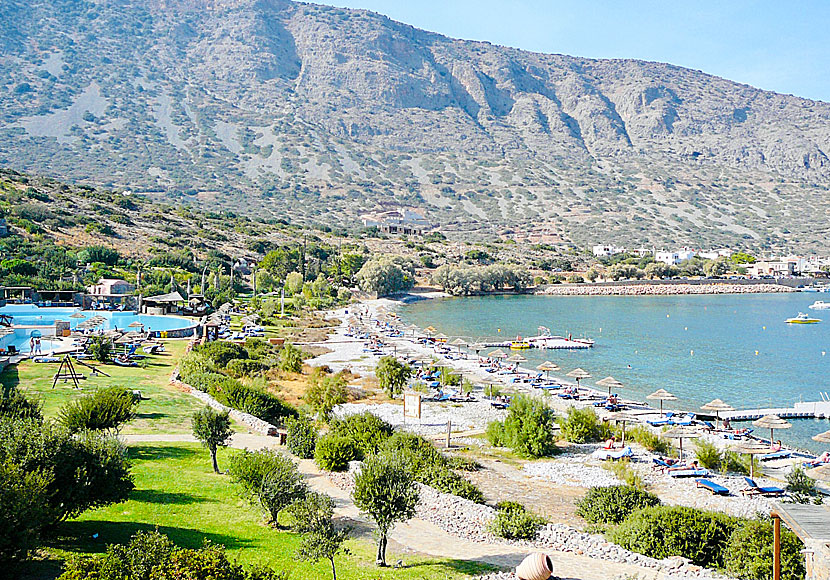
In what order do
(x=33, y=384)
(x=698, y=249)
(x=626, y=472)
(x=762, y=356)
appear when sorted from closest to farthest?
(x=626, y=472)
(x=33, y=384)
(x=762, y=356)
(x=698, y=249)

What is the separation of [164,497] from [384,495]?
524cm

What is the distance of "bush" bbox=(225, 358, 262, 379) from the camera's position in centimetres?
3164

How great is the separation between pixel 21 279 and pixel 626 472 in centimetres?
4750

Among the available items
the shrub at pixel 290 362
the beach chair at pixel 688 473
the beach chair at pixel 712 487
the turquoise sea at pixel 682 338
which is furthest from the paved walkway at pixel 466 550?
the shrub at pixel 290 362

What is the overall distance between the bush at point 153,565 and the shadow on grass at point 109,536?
289 cm

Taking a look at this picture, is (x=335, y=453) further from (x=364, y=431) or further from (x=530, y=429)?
(x=530, y=429)

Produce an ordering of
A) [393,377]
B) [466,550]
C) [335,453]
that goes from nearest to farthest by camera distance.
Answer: [466,550] → [335,453] → [393,377]

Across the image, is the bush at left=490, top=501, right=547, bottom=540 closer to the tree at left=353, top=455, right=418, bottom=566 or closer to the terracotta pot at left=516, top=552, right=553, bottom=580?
the tree at left=353, top=455, right=418, bottom=566

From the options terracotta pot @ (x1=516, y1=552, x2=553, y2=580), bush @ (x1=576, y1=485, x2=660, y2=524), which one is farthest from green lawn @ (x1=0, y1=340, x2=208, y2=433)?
terracotta pot @ (x1=516, y1=552, x2=553, y2=580)

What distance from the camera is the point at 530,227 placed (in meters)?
149

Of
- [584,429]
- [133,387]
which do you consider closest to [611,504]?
[584,429]

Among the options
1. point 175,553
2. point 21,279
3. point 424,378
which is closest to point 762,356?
point 424,378

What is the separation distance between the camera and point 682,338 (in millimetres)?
57062

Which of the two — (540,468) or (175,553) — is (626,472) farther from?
(175,553)
